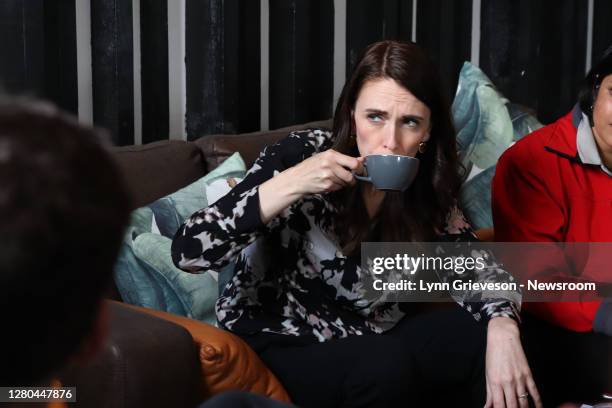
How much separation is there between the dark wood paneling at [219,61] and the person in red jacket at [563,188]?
85 centimetres

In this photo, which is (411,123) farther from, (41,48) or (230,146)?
(41,48)

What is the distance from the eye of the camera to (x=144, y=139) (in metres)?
2.33

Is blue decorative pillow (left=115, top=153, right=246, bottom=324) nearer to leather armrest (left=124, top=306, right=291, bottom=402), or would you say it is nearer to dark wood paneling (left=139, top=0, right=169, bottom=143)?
leather armrest (left=124, top=306, right=291, bottom=402)

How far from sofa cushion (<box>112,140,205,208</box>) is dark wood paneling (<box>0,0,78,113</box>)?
0.22m

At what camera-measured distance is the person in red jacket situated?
6.05ft

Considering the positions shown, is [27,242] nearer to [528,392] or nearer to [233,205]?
[233,205]

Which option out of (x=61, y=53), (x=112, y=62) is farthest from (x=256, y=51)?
(x=61, y=53)

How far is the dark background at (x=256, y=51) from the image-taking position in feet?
6.79

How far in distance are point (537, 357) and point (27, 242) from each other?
144cm

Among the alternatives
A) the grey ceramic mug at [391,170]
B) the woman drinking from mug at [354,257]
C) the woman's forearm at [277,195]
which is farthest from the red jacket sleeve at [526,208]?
the woman's forearm at [277,195]

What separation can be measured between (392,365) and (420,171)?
49 cm

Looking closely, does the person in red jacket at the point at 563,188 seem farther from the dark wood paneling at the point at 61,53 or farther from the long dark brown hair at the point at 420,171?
the dark wood paneling at the point at 61,53

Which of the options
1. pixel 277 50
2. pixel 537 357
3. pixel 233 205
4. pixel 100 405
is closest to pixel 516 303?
pixel 537 357

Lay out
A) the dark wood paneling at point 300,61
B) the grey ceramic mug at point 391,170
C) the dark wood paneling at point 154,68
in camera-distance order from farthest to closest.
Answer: the dark wood paneling at point 300,61 → the dark wood paneling at point 154,68 → the grey ceramic mug at point 391,170
